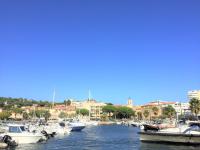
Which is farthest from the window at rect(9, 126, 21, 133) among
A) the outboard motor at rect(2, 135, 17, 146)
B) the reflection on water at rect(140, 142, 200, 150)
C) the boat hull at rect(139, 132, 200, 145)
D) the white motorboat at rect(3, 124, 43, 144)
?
the boat hull at rect(139, 132, 200, 145)

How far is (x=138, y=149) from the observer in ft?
151

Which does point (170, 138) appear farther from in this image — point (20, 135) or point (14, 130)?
point (14, 130)

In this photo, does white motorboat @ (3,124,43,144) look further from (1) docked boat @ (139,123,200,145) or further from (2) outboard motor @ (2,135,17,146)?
(1) docked boat @ (139,123,200,145)

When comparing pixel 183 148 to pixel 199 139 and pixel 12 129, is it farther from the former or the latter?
pixel 12 129

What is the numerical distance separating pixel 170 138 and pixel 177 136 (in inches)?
37.3

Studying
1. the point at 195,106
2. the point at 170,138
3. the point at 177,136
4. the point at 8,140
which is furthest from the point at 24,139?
the point at 195,106

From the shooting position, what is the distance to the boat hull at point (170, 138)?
47062 millimetres

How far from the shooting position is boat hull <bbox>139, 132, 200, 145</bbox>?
47062mm

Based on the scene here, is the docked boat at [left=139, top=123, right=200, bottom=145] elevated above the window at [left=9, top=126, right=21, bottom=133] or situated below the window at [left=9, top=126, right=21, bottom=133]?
below

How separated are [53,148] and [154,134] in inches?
514

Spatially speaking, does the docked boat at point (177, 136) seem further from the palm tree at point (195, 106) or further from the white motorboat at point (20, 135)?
the palm tree at point (195, 106)

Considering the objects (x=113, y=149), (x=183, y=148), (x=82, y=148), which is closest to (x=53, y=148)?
(x=82, y=148)

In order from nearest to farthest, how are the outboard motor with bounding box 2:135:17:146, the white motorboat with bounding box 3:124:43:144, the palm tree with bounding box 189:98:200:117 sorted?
the outboard motor with bounding box 2:135:17:146
the white motorboat with bounding box 3:124:43:144
the palm tree with bounding box 189:98:200:117

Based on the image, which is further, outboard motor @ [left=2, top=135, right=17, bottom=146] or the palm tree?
the palm tree
